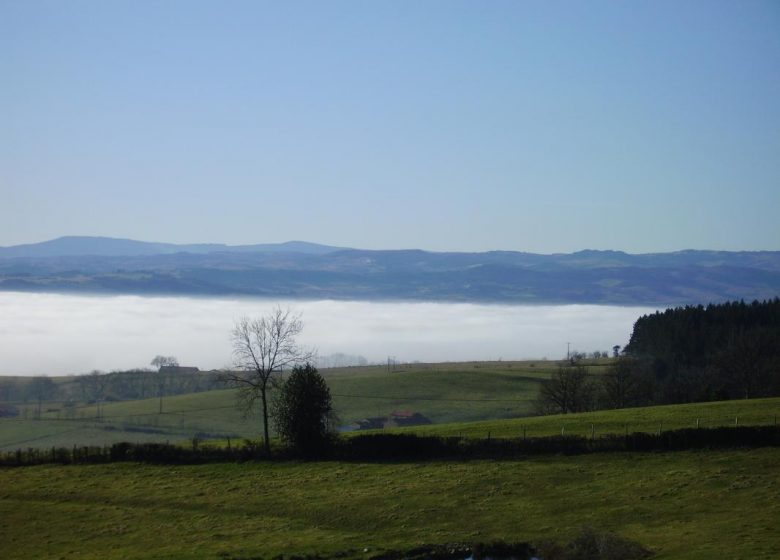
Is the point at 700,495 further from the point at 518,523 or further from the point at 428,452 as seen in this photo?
the point at 428,452

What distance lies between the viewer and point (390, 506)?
3500 cm

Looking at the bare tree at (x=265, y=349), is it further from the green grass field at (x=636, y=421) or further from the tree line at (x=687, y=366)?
the tree line at (x=687, y=366)

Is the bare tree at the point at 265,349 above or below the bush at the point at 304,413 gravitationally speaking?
above

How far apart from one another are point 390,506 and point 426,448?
955cm

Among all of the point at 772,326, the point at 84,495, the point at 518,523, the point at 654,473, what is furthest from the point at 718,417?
the point at 772,326

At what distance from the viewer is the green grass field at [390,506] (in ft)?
97.5

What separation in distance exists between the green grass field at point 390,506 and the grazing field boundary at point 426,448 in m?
1.13

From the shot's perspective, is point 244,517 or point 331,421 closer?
point 244,517

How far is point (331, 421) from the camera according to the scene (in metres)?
47.1

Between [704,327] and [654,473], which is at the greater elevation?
[704,327]

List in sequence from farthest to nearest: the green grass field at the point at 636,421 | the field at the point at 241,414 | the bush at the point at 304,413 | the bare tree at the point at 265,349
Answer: the field at the point at 241,414, the bare tree at the point at 265,349, the bush at the point at 304,413, the green grass field at the point at 636,421

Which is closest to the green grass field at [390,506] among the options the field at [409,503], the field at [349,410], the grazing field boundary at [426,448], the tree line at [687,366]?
the field at [409,503]

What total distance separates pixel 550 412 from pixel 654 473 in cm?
3821

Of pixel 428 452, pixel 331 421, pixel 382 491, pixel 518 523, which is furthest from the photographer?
pixel 331 421
